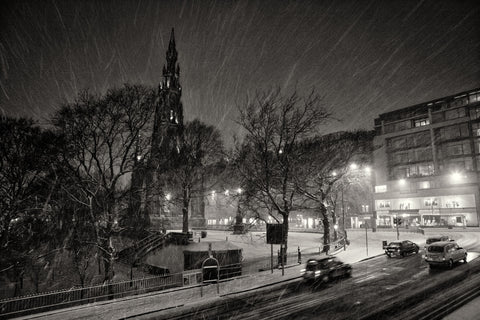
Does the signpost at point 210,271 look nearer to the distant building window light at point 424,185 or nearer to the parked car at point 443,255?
the parked car at point 443,255

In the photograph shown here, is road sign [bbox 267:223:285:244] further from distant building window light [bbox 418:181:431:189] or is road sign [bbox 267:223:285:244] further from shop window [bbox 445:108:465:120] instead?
shop window [bbox 445:108:465:120]

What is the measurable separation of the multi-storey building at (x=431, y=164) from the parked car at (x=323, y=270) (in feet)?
144

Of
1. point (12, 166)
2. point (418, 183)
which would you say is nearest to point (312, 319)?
point (12, 166)

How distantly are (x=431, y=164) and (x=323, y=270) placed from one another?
214 ft

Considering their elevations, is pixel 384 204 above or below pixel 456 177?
below

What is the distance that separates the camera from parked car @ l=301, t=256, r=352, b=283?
1645 cm

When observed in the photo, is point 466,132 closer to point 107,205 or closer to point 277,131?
point 277,131

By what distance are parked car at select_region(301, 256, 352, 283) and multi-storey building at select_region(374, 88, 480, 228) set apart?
43.7m

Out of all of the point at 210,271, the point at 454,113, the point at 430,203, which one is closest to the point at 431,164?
the point at 430,203

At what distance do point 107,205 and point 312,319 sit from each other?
51.4ft

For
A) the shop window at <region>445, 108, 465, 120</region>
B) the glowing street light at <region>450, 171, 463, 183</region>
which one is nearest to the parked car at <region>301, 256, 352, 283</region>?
the glowing street light at <region>450, 171, 463, 183</region>

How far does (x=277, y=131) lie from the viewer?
1017 inches

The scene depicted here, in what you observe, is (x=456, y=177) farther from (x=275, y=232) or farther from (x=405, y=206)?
(x=275, y=232)

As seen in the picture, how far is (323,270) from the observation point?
654 inches
